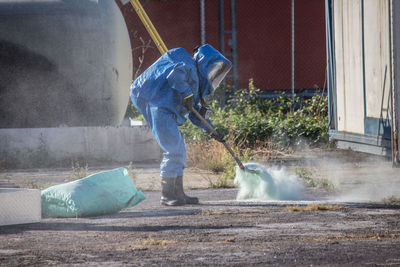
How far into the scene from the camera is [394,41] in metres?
5.32

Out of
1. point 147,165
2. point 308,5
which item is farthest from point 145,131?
point 308,5

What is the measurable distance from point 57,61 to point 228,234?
5.27 m

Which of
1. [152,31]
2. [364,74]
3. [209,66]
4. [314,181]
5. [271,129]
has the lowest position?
[314,181]

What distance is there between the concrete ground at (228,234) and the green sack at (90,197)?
0.46ft

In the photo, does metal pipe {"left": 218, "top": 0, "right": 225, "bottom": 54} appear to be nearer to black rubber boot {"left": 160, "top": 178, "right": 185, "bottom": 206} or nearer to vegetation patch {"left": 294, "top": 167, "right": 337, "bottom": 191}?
vegetation patch {"left": 294, "top": 167, "right": 337, "bottom": 191}

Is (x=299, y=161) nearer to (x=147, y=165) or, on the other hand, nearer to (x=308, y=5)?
(x=147, y=165)

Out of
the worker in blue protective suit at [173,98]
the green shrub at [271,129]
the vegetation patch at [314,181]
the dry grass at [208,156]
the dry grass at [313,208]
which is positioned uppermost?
the worker in blue protective suit at [173,98]

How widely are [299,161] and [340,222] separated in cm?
414

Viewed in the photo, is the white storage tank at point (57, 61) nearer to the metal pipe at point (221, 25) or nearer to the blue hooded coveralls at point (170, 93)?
the blue hooded coveralls at point (170, 93)

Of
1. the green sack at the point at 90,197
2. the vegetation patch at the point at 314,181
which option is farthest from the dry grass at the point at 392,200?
the green sack at the point at 90,197

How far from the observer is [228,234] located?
14.5ft

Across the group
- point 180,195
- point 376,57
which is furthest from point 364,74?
point 180,195

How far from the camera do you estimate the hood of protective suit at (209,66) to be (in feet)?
19.7

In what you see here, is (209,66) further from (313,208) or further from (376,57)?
(313,208)
